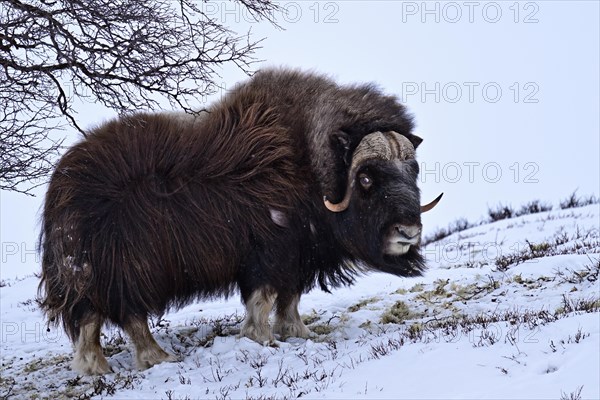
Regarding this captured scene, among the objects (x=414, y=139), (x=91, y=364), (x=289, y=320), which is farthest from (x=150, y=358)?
(x=414, y=139)

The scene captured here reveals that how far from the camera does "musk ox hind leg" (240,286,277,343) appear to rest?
6430 millimetres

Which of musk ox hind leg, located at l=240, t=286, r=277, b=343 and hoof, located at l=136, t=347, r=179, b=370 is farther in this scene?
musk ox hind leg, located at l=240, t=286, r=277, b=343

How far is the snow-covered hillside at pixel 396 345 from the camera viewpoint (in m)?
4.28

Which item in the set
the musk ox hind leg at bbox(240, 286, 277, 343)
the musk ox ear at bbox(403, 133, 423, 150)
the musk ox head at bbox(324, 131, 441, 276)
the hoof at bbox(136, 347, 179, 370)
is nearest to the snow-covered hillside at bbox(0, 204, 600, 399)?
the hoof at bbox(136, 347, 179, 370)

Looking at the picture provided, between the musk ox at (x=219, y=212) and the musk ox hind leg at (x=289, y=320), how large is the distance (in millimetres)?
123

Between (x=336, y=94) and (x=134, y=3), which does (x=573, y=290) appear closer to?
(x=336, y=94)

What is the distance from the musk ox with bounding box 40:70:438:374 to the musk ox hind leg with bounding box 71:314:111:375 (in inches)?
0.4

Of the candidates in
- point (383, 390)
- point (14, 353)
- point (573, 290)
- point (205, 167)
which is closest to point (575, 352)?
point (383, 390)

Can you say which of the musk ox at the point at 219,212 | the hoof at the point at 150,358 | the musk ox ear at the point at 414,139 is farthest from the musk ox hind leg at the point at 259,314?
the musk ox ear at the point at 414,139

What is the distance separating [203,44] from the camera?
5.98 meters

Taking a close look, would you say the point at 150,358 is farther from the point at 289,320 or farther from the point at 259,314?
the point at 289,320

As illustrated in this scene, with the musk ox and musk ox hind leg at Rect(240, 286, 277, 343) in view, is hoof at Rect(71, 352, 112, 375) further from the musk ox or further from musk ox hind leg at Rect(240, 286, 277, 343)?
musk ox hind leg at Rect(240, 286, 277, 343)

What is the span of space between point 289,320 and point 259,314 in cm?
48

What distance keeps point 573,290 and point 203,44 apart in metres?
3.36
